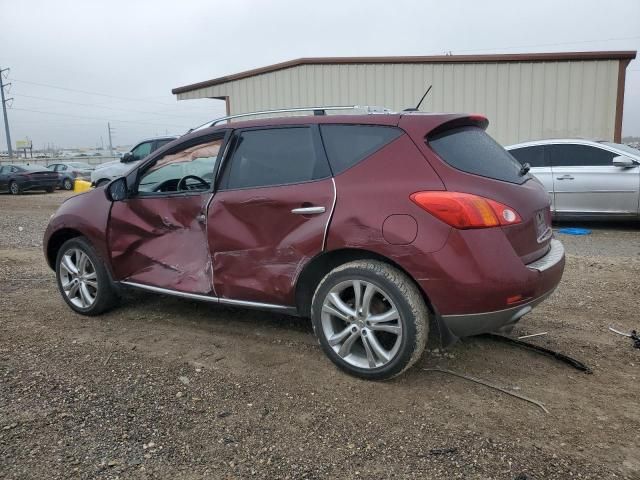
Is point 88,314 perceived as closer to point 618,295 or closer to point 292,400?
point 292,400

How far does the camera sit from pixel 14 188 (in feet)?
70.8

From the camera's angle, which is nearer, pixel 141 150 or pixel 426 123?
pixel 426 123

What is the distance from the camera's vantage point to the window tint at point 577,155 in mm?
8891

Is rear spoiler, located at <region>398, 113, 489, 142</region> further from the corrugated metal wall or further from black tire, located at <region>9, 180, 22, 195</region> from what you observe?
black tire, located at <region>9, 180, 22, 195</region>

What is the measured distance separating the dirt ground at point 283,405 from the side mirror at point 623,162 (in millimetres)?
4680

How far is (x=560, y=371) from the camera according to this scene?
3.45 m

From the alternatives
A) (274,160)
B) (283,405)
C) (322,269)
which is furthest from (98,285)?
(283,405)

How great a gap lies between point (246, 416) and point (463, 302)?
1328 mm

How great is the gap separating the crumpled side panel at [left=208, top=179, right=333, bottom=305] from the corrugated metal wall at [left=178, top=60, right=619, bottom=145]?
472 inches

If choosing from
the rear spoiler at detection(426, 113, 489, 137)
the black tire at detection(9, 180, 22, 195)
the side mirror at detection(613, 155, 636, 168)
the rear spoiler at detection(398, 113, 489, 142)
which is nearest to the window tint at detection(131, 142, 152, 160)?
the side mirror at detection(613, 155, 636, 168)

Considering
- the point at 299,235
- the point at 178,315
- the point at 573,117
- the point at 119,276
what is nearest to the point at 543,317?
the point at 299,235

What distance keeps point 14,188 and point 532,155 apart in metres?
20.0

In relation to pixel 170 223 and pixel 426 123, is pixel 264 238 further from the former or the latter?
pixel 426 123

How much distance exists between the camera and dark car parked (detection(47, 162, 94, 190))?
77.9 feet
